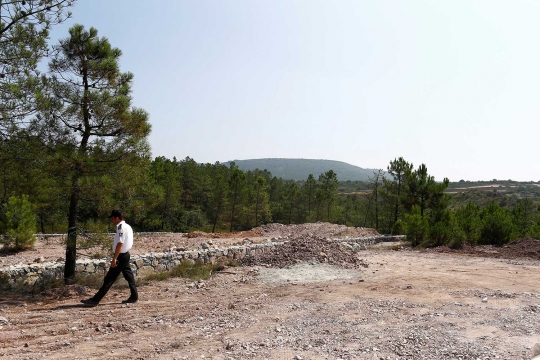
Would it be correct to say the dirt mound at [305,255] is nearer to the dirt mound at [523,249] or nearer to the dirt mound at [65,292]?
the dirt mound at [65,292]

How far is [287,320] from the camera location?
18.9 feet

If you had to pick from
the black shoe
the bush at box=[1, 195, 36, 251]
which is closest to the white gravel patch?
the black shoe

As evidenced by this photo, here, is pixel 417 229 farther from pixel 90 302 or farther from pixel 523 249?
pixel 90 302

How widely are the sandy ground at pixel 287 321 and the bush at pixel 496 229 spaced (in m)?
8.75

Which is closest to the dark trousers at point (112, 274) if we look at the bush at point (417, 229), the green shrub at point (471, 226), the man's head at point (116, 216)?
the man's head at point (116, 216)

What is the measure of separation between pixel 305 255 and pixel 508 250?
9.51 metres

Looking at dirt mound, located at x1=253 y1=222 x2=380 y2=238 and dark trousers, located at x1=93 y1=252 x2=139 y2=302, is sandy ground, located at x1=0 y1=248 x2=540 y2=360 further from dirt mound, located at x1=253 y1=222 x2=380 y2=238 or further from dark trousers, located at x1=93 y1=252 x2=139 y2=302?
dirt mound, located at x1=253 y1=222 x2=380 y2=238

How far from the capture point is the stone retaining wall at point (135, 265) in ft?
27.1

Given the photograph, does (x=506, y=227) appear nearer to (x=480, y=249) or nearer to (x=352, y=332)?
(x=480, y=249)

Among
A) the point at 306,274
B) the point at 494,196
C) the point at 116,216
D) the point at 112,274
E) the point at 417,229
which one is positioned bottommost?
the point at 306,274

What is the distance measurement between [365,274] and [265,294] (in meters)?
3.73

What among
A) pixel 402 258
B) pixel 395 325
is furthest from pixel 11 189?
pixel 402 258

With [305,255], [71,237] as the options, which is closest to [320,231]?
[305,255]

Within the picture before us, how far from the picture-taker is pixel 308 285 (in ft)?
28.2
